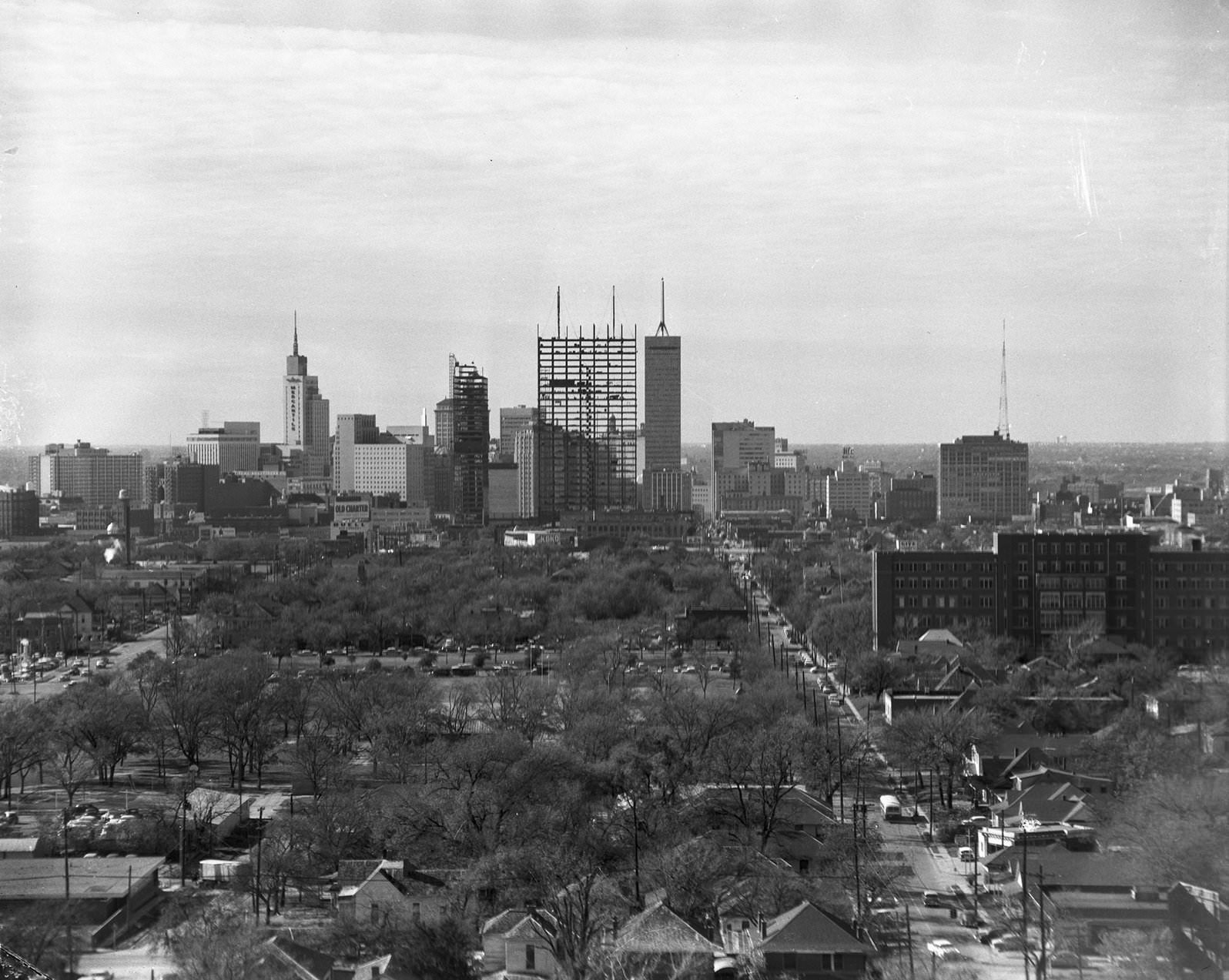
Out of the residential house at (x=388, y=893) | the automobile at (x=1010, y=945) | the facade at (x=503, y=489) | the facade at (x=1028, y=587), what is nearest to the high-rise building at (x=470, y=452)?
the facade at (x=503, y=489)

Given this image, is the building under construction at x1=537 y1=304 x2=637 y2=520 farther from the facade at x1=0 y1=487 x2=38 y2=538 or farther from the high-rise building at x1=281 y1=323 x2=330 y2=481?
the facade at x1=0 y1=487 x2=38 y2=538

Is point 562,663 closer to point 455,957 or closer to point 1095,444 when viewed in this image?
point 1095,444

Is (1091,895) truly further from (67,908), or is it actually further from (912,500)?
(912,500)

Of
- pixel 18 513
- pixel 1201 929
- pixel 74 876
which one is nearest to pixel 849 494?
pixel 18 513

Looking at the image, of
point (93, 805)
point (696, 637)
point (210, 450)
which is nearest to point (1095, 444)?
point (696, 637)

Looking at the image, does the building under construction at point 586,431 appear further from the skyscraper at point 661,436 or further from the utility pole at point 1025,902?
the utility pole at point 1025,902

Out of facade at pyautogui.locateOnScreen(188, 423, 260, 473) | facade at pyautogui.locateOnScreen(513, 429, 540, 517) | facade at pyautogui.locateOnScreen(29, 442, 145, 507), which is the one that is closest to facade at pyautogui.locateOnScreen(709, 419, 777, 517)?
facade at pyautogui.locateOnScreen(513, 429, 540, 517)
